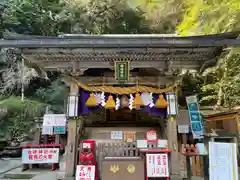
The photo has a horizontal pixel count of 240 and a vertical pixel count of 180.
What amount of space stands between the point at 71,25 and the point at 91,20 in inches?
58.2

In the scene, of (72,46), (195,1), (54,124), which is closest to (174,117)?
(72,46)

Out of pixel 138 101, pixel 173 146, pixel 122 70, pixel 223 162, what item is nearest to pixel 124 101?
pixel 138 101

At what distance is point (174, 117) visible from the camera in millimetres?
6441

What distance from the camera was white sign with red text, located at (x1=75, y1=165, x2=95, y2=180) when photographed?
19.1 ft

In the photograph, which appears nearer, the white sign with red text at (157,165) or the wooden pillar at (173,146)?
the white sign with red text at (157,165)

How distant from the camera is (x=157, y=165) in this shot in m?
5.88

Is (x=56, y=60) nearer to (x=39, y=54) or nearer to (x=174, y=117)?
(x=39, y=54)

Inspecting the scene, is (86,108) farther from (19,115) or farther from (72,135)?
(19,115)

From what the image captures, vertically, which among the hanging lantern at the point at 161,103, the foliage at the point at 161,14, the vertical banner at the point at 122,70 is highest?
the foliage at the point at 161,14

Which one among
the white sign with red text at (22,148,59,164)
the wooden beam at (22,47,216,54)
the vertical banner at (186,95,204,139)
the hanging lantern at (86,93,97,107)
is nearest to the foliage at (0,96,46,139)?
the white sign with red text at (22,148,59,164)

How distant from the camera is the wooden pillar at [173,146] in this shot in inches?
245

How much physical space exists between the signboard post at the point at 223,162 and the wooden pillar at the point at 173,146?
1931 mm

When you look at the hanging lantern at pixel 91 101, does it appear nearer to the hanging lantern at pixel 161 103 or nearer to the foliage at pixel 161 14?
the hanging lantern at pixel 161 103

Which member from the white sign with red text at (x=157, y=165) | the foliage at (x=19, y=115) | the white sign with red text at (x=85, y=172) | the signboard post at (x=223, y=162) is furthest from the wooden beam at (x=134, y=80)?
the foliage at (x=19, y=115)
